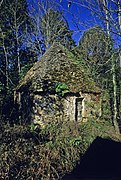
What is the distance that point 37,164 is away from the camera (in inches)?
294

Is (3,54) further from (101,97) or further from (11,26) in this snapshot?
(101,97)

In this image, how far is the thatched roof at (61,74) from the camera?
1504 centimetres

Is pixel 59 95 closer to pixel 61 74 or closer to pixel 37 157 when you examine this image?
pixel 61 74

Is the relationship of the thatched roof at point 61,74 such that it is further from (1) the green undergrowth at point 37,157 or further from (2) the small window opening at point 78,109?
(1) the green undergrowth at point 37,157

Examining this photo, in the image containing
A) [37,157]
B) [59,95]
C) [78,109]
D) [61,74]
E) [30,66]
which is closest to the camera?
[37,157]

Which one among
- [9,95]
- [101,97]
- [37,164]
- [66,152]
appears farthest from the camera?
[9,95]

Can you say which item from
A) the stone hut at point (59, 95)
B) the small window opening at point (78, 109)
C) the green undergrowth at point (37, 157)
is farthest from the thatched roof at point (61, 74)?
the green undergrowth at point (37, 157)

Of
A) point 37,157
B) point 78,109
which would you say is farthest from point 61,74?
point 37,157

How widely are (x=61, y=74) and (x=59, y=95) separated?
1675mm

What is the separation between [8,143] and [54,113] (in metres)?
6.28

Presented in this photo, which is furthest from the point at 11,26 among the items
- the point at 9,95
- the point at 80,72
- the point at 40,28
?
the point at 80,72

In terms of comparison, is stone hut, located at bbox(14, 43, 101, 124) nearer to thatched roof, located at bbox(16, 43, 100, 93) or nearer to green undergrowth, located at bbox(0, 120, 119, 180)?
thatched roof, located at bbox(16, 43, 100, 93)

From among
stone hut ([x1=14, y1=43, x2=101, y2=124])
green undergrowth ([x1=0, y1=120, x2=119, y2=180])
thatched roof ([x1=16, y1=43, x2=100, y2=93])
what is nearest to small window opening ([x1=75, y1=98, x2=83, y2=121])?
stone hut ([x1=14, y1=43, x2=101, y2=124])

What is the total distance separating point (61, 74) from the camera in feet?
51.1
